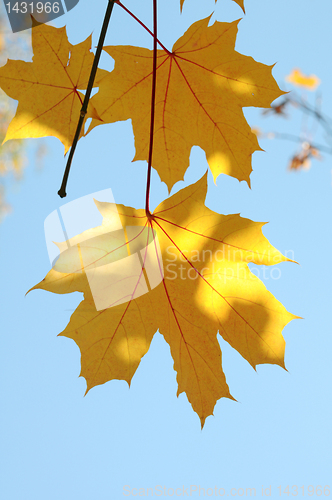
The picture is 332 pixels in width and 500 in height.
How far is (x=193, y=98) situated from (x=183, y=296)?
363mm

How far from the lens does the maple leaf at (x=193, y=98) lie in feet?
2.20

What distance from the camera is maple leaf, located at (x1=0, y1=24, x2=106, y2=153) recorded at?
2.09 ft

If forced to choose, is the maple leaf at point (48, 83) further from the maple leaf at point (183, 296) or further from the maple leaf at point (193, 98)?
the maple leaf at point (183, 296)

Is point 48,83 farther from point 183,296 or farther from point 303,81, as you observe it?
point 303,81

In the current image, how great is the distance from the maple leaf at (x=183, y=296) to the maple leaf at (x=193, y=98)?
0.29 ft

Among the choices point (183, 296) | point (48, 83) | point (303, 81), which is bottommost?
point (183, 296)

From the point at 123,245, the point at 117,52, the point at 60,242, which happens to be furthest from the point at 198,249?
the point at 117,52

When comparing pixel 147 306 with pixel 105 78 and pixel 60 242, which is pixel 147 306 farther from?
pixel 105 78

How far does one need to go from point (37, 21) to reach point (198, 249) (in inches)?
17.8

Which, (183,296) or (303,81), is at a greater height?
(303,81)

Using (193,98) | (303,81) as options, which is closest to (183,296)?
(193,98)

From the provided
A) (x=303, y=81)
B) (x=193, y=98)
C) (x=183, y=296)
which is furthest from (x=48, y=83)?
(x=303, y=81)

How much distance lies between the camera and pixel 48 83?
25.7 inches

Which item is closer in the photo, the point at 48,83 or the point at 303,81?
the point at 48,83
